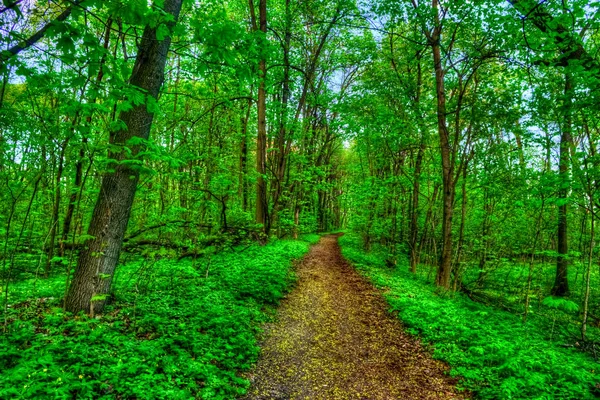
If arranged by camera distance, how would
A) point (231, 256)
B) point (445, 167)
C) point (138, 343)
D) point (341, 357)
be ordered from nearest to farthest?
point (138, 343), point (341, 357), point (445, 167), point (231, 256)

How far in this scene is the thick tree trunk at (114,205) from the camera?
4.55 meters

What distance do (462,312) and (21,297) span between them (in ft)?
29.8

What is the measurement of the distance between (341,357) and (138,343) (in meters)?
3.29

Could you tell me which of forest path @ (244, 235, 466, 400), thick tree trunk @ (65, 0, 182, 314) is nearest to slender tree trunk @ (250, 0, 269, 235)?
forest path @ (244, 235, 466, 400)

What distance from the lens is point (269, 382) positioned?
14.0 feet

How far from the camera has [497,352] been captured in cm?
502

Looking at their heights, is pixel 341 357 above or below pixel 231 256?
below

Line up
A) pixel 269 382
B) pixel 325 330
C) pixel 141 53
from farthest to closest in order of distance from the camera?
pixel 325 330, pixel 141 53, pixel 269 382

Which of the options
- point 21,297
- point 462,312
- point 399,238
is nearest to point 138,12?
point 21,297

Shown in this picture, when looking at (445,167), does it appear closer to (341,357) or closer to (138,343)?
(341,357)

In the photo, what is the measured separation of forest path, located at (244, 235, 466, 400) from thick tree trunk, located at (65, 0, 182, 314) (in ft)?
9.23

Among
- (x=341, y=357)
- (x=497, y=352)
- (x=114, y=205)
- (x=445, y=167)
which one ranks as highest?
(x=445, y=167)

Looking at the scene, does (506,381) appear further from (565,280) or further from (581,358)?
(565,280)

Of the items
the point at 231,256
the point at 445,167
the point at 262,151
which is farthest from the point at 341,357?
the point at 262,151
